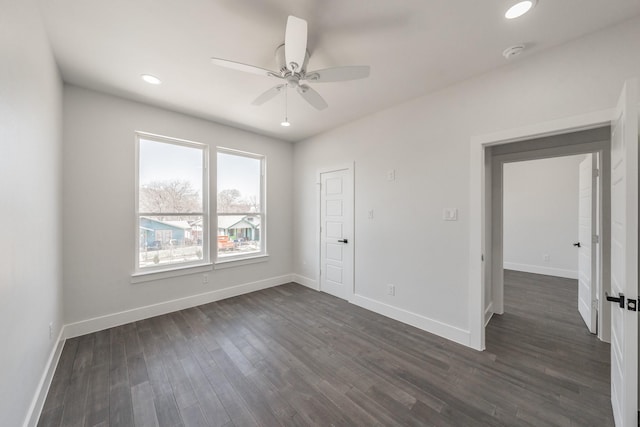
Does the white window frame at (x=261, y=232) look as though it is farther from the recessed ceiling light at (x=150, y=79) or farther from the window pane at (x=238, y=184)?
the recessed ceiling light at (x=150, y=79)

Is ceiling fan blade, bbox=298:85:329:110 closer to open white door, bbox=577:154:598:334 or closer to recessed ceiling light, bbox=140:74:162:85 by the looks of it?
recessed ceiling light, bbox=140:74:162:85

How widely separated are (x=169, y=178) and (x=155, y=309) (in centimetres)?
184

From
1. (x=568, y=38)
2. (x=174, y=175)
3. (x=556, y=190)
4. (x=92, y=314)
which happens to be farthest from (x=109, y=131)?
(x=556, y=190)

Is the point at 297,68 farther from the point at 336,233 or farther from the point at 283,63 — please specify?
the point at 336,233

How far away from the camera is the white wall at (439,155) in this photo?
1.92 m

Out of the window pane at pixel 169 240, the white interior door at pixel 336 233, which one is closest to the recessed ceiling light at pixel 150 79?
the window pane at pixel 169 240

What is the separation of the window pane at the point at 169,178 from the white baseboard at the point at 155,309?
1322 mm

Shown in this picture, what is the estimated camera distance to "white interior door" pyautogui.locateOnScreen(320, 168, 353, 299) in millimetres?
3820

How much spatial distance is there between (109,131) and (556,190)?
809 cm

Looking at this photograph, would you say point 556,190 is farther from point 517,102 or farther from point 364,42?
point 364,42

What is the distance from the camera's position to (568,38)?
6.38 ft

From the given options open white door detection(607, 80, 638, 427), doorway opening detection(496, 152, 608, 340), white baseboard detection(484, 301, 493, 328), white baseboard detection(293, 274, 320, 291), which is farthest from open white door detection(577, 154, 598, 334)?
white baseboard detection(293, 274, 320, 291)

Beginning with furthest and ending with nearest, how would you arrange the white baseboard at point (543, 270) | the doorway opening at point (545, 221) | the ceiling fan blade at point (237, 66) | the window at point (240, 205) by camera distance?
the white baseboard at point (543, 270), the doorway opening at point (545, 221), the window at point (240, 205), the ceiling fan blade at point (237, 66)

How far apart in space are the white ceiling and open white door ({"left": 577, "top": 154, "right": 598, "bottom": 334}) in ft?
6.12
